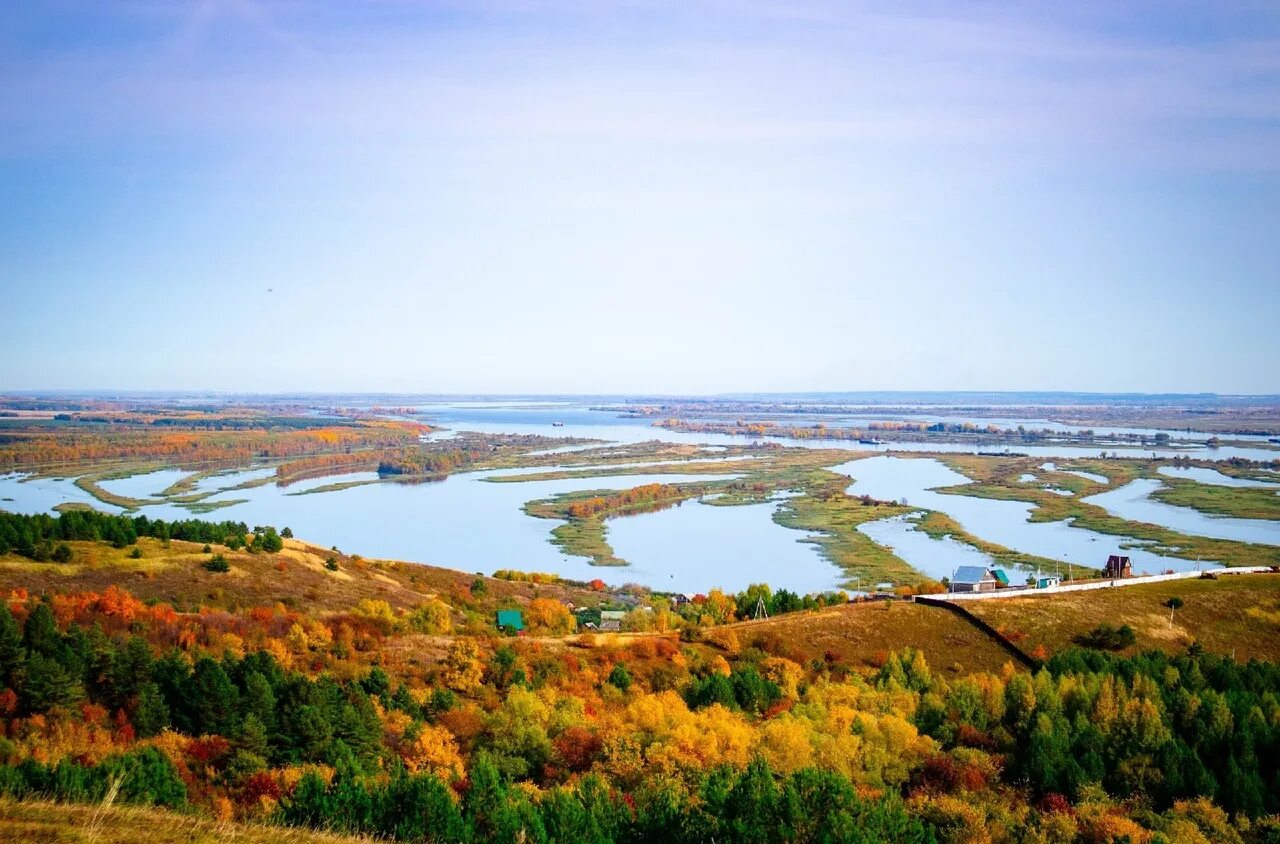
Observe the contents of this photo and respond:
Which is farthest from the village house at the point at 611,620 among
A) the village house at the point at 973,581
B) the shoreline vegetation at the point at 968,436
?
the shoreline vegetation at the point at 968,436

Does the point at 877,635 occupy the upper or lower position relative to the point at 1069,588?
lower

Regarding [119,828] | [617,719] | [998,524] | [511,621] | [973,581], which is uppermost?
[119,828]

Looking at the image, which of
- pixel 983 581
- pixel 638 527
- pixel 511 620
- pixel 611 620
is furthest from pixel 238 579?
pixel 638 527

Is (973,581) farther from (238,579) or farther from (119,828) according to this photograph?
(119,828)

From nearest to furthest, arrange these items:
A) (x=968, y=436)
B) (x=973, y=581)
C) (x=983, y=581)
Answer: (x=973, y=581)
(x=983, y=581)
(x=968, y=436)

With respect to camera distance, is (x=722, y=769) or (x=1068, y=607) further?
(x=1068, y=607)

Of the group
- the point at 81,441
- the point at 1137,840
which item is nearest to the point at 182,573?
the point at 1137,840

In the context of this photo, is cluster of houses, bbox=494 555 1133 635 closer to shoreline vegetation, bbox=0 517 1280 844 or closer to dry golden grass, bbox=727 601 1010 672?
shoreline vegetation, bbox=0 517 1280 844

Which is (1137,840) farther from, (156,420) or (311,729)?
(156,420)
